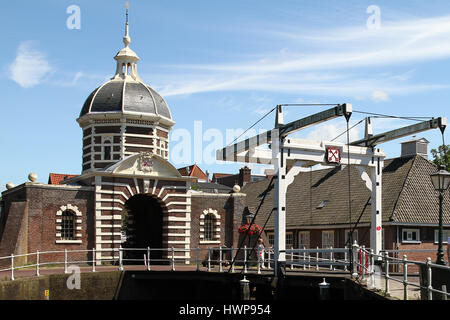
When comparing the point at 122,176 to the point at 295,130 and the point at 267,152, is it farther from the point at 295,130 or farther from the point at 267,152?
the point at 295,130

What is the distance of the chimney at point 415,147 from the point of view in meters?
35.6

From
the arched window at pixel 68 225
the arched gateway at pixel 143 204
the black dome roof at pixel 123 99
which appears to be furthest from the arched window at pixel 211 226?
the arched window at pixel 68 225

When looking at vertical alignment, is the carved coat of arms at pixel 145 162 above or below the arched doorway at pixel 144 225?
above

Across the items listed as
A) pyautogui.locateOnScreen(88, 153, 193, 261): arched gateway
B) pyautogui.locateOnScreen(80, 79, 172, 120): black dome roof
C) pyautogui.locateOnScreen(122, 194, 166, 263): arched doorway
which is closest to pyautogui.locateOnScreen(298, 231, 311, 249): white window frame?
pyautogui.locateOnScreen(88, 153, 193, 261): arched gateway

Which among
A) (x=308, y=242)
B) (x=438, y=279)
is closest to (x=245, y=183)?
(x=308, y=242)

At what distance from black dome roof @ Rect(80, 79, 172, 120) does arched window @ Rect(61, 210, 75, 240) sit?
19.8 ft

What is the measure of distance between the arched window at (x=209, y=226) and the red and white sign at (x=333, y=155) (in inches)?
520

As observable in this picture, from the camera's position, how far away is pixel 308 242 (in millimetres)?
36844

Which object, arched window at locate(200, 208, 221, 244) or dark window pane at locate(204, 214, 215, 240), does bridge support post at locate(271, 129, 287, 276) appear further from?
dark window pane at locate(204, 214, 215, 240)

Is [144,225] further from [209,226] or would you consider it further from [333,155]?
[333,155]

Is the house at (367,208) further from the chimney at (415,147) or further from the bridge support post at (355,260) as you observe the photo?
the bridge support post at (355,260)

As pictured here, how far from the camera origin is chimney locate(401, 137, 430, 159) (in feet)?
117

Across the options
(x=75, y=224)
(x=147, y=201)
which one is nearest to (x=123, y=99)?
(x=147, y=201)
